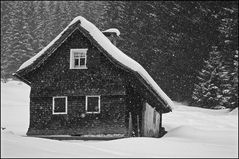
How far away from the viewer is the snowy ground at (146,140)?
12.9 m

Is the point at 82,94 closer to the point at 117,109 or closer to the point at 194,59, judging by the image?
the point at 117,109

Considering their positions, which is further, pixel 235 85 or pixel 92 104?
pixel 235 85

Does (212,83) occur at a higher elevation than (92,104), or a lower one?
higher

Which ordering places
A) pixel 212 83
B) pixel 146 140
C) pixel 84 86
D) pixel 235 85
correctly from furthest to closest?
pixel 212 83 → pixel 235 85 → pixel 84 86 → pixel 146 140

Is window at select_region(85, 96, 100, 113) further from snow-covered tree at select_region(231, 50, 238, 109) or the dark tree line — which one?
the dark tree line

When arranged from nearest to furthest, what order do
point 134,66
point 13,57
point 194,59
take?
point 134,66 → point 194,59 → point 13,57

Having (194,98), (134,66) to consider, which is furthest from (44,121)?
(194,98)

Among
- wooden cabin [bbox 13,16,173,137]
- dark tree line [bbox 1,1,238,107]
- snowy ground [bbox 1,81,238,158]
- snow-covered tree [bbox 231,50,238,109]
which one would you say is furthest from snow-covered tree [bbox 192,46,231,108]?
wooden cabin [bbox 13,16,173,137]

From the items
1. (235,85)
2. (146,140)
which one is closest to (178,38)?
(235,85)

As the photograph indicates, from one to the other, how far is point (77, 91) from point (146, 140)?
10.4 m

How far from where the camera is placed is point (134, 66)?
27.3m

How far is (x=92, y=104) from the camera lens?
28.6 meters

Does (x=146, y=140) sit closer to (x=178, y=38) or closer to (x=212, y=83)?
(x=212, y=83)

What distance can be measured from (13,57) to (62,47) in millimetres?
62257
